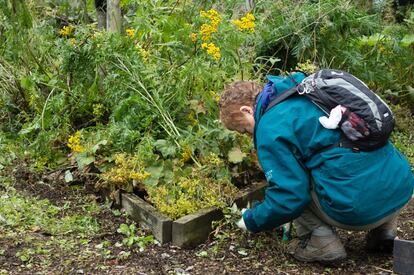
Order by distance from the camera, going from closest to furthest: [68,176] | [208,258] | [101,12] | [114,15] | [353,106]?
[353,106]
[208,258]
[68,176]
[114,15]
[101,12]

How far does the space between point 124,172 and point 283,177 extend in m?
1.31

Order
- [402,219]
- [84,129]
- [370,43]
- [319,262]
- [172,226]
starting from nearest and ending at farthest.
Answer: [319,262], [172,226], [402,219], [84,129], [370,43]

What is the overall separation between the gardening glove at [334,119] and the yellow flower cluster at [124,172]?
1331mm

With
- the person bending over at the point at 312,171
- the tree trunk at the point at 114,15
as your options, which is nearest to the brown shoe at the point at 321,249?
the person bending over at the point at 312,171

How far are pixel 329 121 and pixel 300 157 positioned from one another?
220 mm

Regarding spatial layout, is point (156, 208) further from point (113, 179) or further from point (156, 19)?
point (156, 19)

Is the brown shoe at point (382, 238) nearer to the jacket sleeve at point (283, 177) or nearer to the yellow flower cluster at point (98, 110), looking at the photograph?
the jacket sleeve at point (283, 177)

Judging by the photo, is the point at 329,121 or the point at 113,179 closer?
the point at 329,121

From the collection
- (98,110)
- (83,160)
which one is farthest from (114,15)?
(83,160)

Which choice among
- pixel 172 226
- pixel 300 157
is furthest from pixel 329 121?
pixel 172 226

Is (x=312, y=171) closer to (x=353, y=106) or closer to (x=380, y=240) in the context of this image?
(x=353, y=106)

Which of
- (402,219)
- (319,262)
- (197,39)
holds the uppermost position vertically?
(197,39)

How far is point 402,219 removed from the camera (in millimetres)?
3795

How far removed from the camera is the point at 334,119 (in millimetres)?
2789
